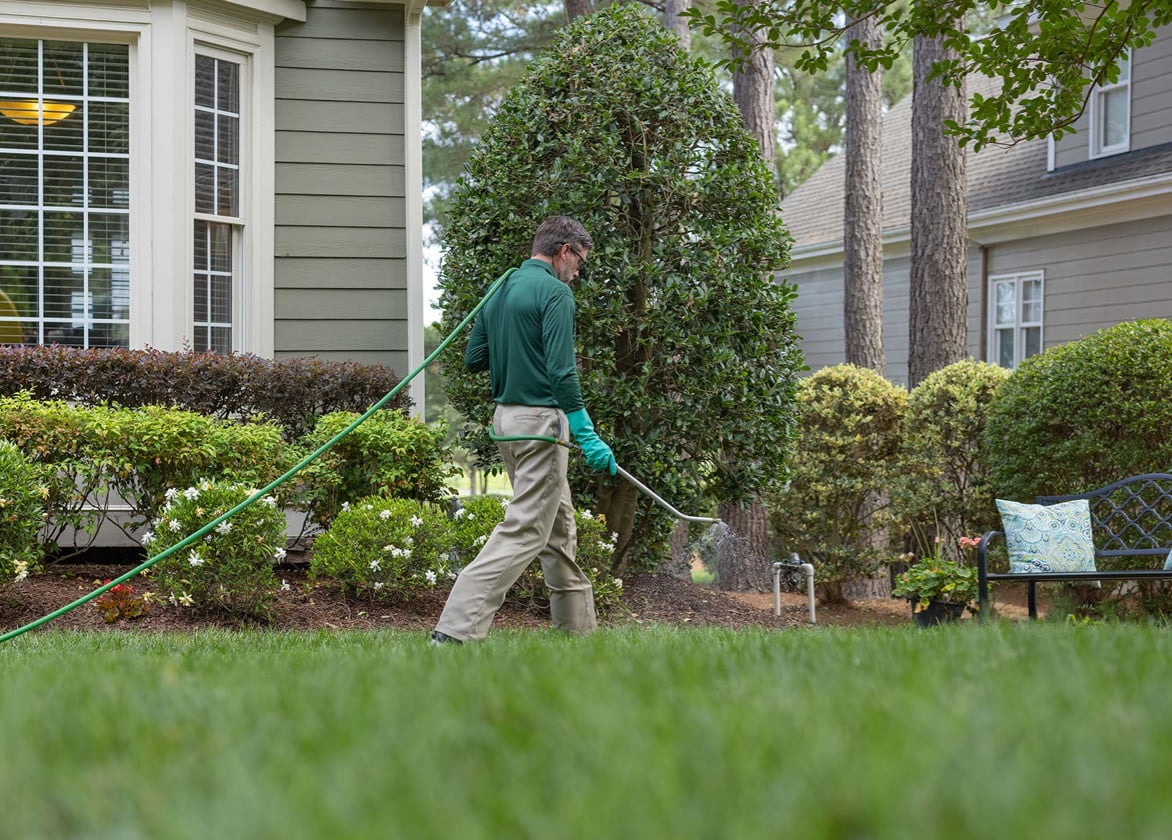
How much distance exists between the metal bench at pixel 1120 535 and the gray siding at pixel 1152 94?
649cm

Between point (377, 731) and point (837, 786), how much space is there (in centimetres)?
102

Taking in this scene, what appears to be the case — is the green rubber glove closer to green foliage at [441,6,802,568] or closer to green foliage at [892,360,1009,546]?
green foliage at [441,6,802,568]

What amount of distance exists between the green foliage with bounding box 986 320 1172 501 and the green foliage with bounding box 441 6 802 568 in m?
2.35

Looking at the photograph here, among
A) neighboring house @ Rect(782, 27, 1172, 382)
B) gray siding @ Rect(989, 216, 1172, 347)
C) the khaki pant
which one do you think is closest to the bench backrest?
the khaki pant

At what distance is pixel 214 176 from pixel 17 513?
3.35m

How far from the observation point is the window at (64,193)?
8.62m

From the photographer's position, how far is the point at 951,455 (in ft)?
36.4

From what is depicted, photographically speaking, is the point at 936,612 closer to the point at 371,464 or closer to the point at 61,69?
the point at 371,464

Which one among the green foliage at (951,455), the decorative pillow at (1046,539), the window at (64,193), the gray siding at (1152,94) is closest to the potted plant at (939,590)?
the decorative pillow at (1046,539)

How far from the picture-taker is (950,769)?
213 centimetres

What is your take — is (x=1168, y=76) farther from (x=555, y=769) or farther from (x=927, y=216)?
(x=555, y=769)

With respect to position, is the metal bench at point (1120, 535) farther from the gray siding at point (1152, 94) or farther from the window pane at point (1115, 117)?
the window pane at point (1115, 117)

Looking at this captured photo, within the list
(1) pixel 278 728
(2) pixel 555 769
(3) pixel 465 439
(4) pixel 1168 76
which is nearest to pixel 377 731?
(1) pixel 278 728

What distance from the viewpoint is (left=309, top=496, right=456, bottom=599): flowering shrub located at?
23.8 ft
